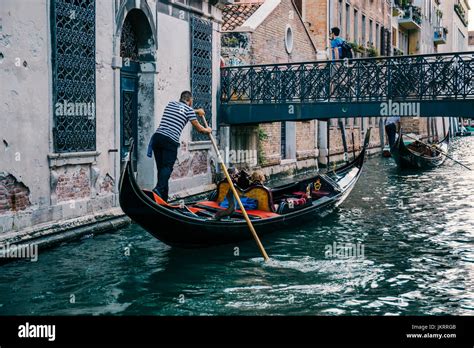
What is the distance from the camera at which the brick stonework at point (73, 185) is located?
790 cm

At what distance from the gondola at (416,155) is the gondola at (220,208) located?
277 inches

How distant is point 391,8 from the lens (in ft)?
102

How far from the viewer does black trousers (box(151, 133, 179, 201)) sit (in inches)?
317

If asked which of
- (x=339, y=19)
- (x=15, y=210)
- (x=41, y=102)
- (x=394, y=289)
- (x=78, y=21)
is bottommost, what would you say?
(x=394, y=289)

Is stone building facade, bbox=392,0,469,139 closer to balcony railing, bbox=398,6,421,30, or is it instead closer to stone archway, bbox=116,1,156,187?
balcony railing, bbox=398,6,421,30

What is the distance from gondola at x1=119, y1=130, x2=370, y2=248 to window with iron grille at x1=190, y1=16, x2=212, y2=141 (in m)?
2.62

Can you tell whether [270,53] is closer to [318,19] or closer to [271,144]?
[271,144]

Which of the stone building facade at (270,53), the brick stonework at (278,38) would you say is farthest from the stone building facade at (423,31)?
the brick stonework at (278,38)

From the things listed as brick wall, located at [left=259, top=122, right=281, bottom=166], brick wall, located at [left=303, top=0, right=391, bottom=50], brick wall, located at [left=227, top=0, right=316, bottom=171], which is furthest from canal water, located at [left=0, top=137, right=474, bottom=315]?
brick wall, located at [left=303, top=0, right=391, bottom=50]

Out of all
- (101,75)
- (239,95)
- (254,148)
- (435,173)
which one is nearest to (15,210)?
(101,75)

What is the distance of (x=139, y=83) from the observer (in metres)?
10.1

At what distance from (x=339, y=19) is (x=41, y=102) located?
52.6 ft
